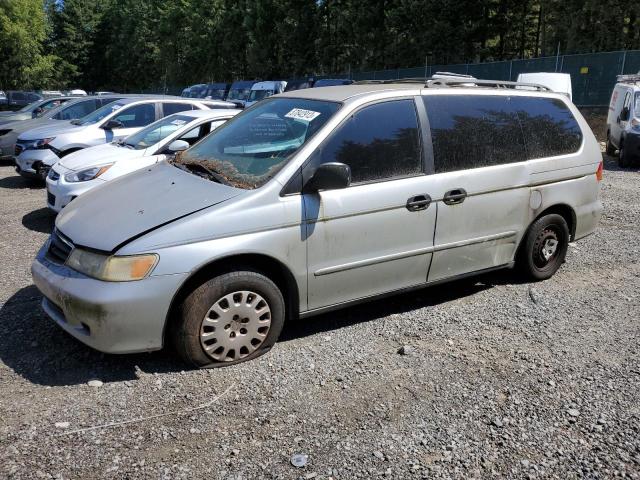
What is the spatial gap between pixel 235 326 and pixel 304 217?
852 millimetres

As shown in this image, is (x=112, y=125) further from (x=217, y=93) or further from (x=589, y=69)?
(x=217, y=93)

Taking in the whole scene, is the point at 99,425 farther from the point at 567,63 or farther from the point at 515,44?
the point at 515,44

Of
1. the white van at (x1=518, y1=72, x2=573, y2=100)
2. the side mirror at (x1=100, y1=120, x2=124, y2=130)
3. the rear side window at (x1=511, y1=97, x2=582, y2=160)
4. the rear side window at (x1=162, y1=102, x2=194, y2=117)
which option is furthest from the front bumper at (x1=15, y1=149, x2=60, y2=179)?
the white van at (x1=518, y1=72, x2=573, y2=100)

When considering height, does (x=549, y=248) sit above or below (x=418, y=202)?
below

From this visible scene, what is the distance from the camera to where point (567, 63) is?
2241 centimetres

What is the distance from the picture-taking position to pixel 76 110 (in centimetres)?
1326

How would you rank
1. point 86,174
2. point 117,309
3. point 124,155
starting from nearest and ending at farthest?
point 117,309
point 86,174
point 124,155

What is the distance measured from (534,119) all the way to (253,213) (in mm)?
2907

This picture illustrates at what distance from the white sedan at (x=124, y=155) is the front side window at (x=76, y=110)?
5837 millimetres

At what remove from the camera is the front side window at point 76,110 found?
13.1 meters

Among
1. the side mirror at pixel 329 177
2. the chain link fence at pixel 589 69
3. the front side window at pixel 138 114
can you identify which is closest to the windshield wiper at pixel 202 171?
the side mirror at pixel 329 177

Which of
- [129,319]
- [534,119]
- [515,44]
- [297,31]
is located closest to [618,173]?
[534,119]

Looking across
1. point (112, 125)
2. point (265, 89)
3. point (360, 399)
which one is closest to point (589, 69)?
point (265, 89)

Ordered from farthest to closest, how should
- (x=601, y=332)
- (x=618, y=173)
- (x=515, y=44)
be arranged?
(x=515, y=44) → (x=618, y=173) → (x=601, y=332)
